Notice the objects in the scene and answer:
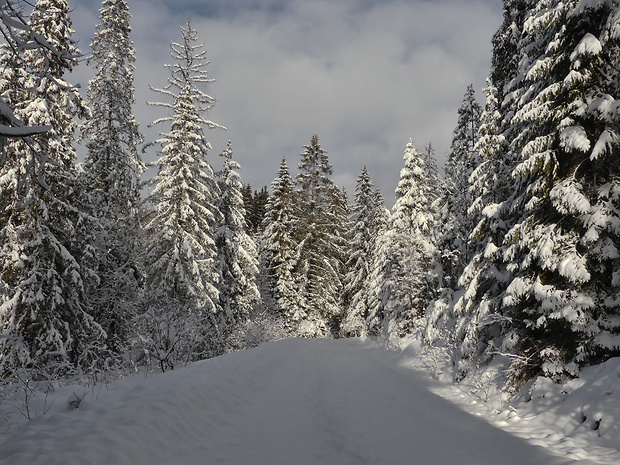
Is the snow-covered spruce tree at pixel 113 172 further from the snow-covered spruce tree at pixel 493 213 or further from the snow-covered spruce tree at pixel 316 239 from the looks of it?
the snow-covered spruce tree at pixel 316 239

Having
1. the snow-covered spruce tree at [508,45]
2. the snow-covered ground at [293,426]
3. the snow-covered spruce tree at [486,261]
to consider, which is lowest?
the snow-covered ground at [293,426]

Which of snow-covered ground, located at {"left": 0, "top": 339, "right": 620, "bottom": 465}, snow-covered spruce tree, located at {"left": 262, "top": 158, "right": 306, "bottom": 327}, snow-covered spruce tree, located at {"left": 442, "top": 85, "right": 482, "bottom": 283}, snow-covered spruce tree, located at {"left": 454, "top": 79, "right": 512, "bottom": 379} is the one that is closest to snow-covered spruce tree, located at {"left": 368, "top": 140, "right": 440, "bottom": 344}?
snow-covered spruce tree, located at {"left": 442, "top": 85, "right": 482, "bottom": 283}

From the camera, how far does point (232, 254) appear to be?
80.1 ft

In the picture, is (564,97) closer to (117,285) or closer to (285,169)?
(117,285)

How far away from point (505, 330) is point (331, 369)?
596 centimetres

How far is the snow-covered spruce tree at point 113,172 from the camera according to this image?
16.3 metres

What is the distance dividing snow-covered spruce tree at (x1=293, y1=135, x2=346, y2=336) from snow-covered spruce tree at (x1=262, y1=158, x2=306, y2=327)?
0.74 m

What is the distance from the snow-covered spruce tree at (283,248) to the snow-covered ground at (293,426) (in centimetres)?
2237

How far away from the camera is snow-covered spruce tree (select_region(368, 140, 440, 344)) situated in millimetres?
20812

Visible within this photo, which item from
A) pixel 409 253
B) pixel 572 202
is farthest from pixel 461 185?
pixel 572 202

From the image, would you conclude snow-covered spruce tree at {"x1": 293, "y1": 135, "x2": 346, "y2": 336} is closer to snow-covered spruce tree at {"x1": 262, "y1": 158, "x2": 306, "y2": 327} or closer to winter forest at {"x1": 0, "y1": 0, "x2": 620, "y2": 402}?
snow-covered spruce tree at {"x1": 262, "y1": 158, "x2": 306, "y2": 327}

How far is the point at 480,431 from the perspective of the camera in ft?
Result: 21.2

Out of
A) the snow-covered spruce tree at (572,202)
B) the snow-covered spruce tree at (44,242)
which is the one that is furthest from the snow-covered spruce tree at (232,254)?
the snow-covered spruce tree at (572,202)

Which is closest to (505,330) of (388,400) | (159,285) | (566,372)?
(566,372)
